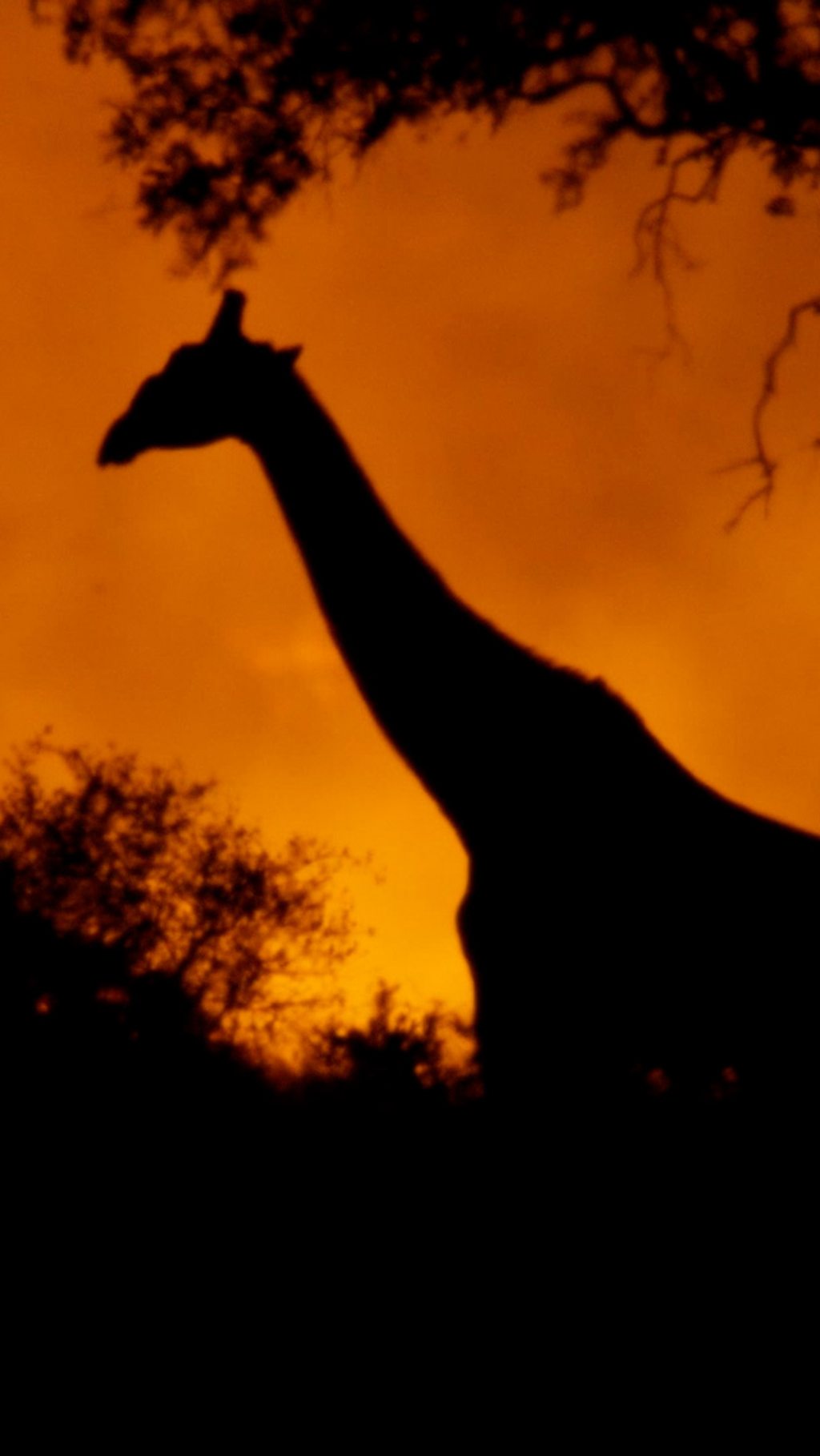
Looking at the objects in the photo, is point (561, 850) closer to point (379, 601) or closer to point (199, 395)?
point (379, 601)

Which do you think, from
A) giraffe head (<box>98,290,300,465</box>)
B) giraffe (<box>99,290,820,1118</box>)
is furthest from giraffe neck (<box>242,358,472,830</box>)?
giraffe head (<box>98,290,300,465</box>)

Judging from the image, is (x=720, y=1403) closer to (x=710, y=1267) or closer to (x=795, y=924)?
(x=710, y=1267)

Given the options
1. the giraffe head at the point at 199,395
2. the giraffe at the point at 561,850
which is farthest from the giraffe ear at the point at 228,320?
the giraffe at the point at 561,850

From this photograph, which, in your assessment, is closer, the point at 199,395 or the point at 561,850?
the point at 561,850

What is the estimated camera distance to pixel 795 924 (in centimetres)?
546

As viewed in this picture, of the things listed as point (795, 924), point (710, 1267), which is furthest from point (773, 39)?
point (710, 1267)

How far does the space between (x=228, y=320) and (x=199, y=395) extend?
1.54ft

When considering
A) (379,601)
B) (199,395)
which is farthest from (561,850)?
(199,395)

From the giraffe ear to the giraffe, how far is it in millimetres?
480

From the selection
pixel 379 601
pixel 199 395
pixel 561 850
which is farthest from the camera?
pixel 199 395

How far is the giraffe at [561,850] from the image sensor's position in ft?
17.1

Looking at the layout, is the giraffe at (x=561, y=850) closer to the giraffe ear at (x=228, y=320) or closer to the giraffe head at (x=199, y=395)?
the giraffe head at (x=199, y=395)

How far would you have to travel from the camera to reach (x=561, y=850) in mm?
5383

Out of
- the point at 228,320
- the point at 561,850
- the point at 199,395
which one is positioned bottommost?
the point at 561,850
